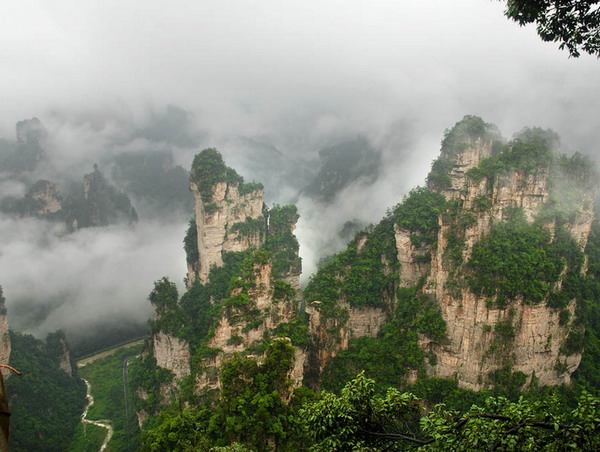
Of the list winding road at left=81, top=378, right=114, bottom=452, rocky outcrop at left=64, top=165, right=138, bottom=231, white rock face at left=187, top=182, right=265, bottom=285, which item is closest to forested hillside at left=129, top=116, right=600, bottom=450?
winding road at left=81, top=378, right=114, bottom=452

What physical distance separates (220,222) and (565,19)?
116 ft

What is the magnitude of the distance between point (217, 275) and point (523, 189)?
91.3 feet

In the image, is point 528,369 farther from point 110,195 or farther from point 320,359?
point 110,195

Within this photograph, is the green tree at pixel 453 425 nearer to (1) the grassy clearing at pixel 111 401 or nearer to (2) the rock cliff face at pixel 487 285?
(2) the rock cliff face at pixel 487 285

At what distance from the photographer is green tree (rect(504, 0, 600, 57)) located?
8719 millimetres

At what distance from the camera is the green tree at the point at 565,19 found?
872 centimetres

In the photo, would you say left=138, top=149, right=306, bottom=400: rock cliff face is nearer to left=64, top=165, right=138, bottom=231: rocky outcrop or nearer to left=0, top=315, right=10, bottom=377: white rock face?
left=0, top=315, right=10, bottom=377: white rock face

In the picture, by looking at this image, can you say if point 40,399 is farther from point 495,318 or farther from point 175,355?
point 495,318

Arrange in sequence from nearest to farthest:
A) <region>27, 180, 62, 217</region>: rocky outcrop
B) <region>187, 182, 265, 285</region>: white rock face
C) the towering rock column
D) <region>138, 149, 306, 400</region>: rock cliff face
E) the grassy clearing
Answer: <region>138, 149, 306, 400</region>: rock cliff face
the grassy clearing
the towering rock column
<region>187, 182, 265, 285</region>: white rock face
<region>27, 180, 62, 217</region>: rocky outcrop

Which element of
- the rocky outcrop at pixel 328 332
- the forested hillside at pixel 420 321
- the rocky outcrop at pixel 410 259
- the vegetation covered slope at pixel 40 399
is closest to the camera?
the forested hillside at pixel 420 321

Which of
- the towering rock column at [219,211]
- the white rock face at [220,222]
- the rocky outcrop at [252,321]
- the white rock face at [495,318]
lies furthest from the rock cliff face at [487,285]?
the towering rock column at [219,211]

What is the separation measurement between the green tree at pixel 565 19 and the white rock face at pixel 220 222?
3420cm

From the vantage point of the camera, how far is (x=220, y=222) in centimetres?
4116

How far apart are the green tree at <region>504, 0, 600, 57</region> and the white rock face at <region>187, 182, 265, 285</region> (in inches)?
1346
